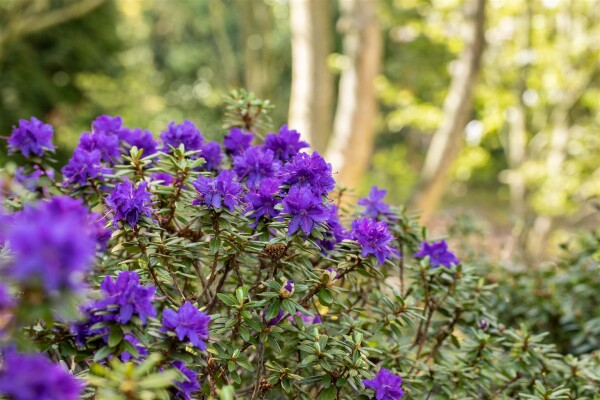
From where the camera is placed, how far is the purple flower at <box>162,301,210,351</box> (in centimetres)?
113

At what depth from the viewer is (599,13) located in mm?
7199

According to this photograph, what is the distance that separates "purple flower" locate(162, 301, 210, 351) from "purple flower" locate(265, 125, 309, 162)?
778 millimetres

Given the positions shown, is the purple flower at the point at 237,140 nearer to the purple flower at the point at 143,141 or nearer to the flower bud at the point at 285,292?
the purple flower at the point at 143,141

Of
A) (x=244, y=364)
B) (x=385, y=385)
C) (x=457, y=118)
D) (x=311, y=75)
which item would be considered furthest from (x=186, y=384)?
(x=457, y=118)

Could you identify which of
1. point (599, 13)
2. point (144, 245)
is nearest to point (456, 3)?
point (599, 13)

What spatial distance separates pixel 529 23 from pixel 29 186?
699 centimetres

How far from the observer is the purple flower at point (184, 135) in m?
1.84

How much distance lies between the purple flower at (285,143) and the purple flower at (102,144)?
48 cm

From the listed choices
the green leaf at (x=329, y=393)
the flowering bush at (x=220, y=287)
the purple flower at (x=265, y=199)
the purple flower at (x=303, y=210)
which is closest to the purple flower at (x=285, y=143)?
the flowering bush at (x=220, y=287)

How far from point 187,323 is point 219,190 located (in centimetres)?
37

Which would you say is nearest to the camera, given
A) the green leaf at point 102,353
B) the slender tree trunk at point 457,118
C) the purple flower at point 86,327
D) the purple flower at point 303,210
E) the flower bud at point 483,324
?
the green leaf at point 102,353

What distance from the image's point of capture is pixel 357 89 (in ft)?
15.3

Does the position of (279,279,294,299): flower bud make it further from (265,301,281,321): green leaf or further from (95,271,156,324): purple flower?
(95,271,156,324): purple flower

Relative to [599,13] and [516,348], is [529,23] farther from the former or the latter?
[516,348]
